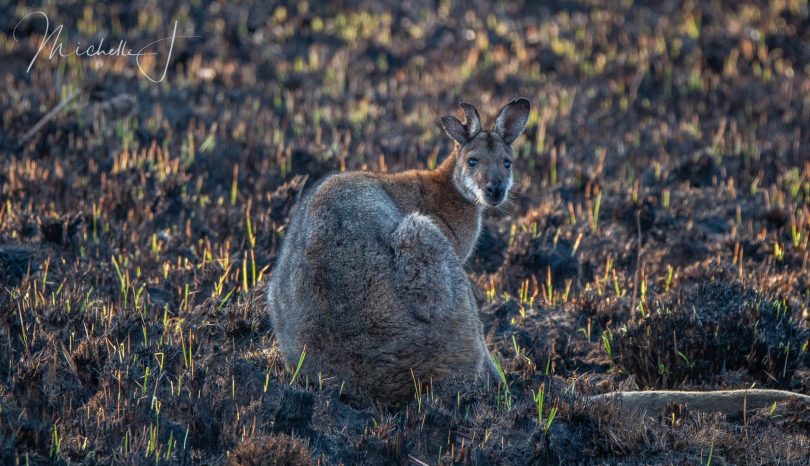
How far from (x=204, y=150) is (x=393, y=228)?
585 cm

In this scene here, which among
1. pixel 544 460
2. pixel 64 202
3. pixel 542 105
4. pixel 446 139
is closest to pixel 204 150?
pixel 64 202

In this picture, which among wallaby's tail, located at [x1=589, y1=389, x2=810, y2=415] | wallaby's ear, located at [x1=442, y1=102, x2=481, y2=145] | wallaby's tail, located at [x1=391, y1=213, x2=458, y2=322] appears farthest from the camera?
wallaby's ear, located at [x1=442, y1=102, x2=481, y2=145]

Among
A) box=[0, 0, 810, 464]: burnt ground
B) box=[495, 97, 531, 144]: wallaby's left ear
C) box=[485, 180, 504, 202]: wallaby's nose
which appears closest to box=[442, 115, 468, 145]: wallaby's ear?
box=[495, 97, 531, 144]: wallaby's left ear

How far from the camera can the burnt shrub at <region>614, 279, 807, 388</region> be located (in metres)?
6.80

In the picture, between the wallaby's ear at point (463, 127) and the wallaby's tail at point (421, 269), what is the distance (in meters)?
2.00

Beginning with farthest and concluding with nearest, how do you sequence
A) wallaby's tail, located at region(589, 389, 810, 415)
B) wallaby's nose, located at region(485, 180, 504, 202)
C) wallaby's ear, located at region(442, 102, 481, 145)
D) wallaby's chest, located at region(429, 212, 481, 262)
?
wallaby's ear, located at region(442, 102, 481, 145)
wallaby's nose, located at region(485, 180, 504, 202)
wallaby's chest, located at region(429, 212, 481, 262)
wallaby's tail, located at region(589, 389, 810, 415)

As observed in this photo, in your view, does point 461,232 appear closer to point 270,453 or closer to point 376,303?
point 376,303

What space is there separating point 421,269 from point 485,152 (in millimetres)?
2220

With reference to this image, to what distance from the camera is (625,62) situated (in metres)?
15.9

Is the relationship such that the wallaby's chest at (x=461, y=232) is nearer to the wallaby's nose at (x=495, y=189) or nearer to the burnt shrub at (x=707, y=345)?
the wallaby's nose at (x=495, y=189)

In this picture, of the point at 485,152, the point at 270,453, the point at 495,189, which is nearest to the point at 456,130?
the point at 485,152

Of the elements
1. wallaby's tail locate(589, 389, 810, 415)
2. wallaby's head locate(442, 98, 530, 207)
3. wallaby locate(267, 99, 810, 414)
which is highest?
wallaby's head locate(442, 98, 530, 207)

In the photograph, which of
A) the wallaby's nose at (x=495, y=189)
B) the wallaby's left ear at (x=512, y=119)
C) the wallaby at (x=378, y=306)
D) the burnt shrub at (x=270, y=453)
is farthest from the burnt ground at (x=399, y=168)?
the wallaby's left ear at (x=512, y=119)

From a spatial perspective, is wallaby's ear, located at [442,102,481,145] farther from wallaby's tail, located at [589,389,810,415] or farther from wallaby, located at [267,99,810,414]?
wallaby's tail, located at [589,389,810,415]
